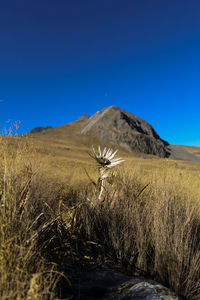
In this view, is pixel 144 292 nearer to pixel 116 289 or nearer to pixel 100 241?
pixel 116 289

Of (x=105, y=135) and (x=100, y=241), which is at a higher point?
(x=105, y=135)

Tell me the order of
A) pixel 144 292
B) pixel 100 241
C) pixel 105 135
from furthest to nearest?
pixel 105 135, pixel 100 241, pixel 144 292

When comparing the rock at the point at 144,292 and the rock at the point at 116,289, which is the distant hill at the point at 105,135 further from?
the rock at the point at 144,292

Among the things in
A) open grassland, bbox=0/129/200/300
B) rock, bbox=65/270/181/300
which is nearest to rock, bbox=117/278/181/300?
rock, bbox=65/270/181/300

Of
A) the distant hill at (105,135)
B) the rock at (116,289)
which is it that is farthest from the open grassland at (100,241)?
the distant hill at (105,135)

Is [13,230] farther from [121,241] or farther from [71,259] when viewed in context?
[121,241]

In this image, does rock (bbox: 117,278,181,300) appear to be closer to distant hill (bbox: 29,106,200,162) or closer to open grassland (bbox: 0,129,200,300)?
open grassland (bbox: 0,129,200,300)

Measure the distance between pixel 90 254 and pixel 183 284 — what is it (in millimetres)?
943

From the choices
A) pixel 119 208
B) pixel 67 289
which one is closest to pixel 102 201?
pixel 119 208

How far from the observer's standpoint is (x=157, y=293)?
1463 mm

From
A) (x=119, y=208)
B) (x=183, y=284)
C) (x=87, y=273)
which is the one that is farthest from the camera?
(x=119, y=208)

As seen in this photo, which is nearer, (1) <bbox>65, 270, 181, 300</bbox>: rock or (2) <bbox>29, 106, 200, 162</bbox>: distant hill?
(1) <bbox>65, 270, 181, 300</bbox>: rock

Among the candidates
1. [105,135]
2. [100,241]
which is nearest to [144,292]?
[100,241]

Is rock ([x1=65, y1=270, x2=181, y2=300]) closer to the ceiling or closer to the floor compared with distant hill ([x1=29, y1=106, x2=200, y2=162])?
closer to the floor
